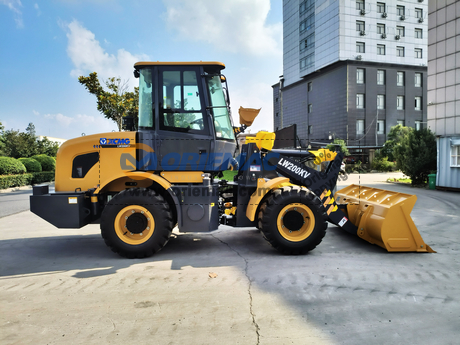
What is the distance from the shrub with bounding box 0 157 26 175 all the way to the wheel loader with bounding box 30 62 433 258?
16.8 meters

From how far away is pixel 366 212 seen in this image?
5836mm

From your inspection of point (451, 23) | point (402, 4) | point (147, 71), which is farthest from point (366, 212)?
point (402, 4)

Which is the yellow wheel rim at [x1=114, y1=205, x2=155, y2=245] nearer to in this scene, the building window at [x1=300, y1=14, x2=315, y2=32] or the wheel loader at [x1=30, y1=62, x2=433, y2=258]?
the wheel loader at [x1=30, y1=62, x2=433, y2=258]

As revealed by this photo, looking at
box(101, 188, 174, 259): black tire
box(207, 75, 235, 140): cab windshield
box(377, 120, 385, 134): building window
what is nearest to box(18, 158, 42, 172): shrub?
box(101, 188, 174, 259): black tire

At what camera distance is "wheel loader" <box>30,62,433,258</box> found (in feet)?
16.9

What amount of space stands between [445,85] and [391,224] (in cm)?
1376

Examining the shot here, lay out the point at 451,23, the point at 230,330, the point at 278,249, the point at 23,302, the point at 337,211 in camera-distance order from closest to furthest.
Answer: the point at 230,330 < the point at 23,302 < the point at 278,249 < the point at 337,211 < the point at 451,23

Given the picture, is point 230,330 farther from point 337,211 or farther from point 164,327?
point 337,211

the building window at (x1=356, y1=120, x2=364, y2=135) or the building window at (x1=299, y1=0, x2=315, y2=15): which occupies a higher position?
the building window at (x1=299, y1=0, x2=315, y2=15)

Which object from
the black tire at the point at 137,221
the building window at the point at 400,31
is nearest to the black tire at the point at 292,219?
the black tire at the point at 137,221

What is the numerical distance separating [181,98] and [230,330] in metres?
3.73

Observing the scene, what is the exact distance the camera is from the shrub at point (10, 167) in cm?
1861

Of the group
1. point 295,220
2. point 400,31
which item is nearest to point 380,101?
point 400,31

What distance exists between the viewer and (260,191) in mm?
5398
